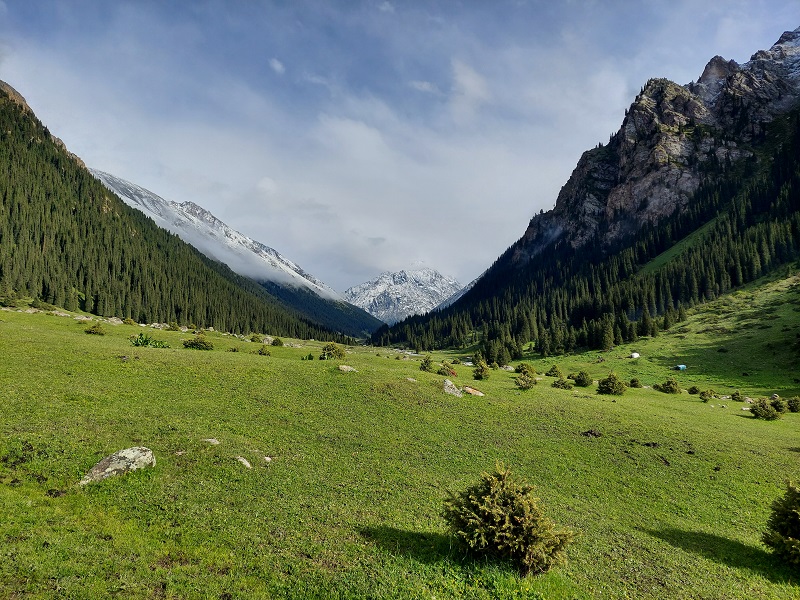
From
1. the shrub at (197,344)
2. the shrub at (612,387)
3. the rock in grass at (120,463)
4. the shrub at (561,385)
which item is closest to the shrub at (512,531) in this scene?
the rock in grass at (120,463)

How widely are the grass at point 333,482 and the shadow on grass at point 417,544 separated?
94 millimetres

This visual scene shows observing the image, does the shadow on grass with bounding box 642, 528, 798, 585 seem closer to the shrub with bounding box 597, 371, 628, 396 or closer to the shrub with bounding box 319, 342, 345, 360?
the shrub with bounding box 597, 371, 628, 396

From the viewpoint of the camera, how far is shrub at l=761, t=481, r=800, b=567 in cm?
1523

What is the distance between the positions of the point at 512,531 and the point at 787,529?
43.4ft

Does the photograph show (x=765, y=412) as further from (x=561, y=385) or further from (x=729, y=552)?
(x=729, y=552)

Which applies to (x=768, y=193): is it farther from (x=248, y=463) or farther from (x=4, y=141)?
(x=4, y=141)

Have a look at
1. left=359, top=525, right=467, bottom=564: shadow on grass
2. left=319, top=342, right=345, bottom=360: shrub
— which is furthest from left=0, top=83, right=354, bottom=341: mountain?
left=359, top=525, right=467, bottom=564: shadow on grass

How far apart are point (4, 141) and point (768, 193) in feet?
1141

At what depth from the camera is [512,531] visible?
41.1ft

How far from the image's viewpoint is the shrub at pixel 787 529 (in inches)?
600

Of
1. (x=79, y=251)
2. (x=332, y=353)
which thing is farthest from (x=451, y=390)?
(x=79, y=251)

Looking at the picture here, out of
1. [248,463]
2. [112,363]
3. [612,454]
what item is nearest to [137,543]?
[248,463]

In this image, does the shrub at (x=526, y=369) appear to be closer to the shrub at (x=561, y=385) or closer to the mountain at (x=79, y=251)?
the shrub at (x=561, y=385)

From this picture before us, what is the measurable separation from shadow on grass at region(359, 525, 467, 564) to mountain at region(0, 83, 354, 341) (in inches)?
4065
